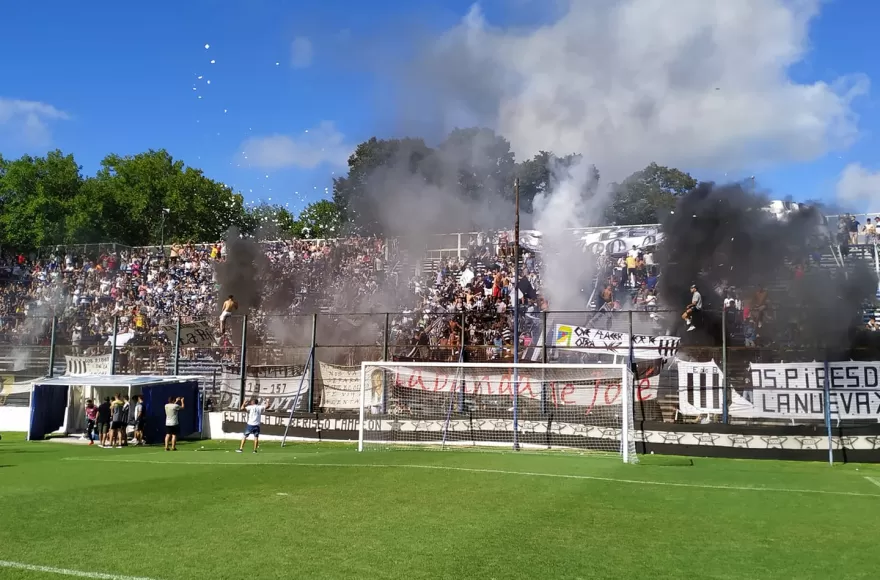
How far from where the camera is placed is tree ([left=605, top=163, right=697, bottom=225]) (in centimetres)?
5022

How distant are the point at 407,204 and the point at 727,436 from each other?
81.3 feet

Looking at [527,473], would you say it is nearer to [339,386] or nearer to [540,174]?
[339,386]

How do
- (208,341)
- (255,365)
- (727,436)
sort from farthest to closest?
(208,341), (255,365), (727,436)

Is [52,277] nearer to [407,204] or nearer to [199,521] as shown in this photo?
[407,204]

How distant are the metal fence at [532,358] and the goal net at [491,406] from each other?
2.25 ft

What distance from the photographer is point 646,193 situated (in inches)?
2048

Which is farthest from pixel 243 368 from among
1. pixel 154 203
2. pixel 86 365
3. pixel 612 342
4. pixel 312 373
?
pixel 154 203

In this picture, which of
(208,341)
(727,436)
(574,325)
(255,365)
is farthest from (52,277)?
(727,436)

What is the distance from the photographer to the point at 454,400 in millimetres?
21375

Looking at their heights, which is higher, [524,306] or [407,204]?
[407,204]

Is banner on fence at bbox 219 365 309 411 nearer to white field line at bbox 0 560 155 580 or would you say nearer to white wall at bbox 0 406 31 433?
white wall at bbox 0 406 31 433

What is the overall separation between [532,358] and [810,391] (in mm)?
7551

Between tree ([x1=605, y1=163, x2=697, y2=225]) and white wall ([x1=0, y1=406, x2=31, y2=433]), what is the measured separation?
36.0m

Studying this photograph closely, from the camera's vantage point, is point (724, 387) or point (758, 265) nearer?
point (724, 387)
